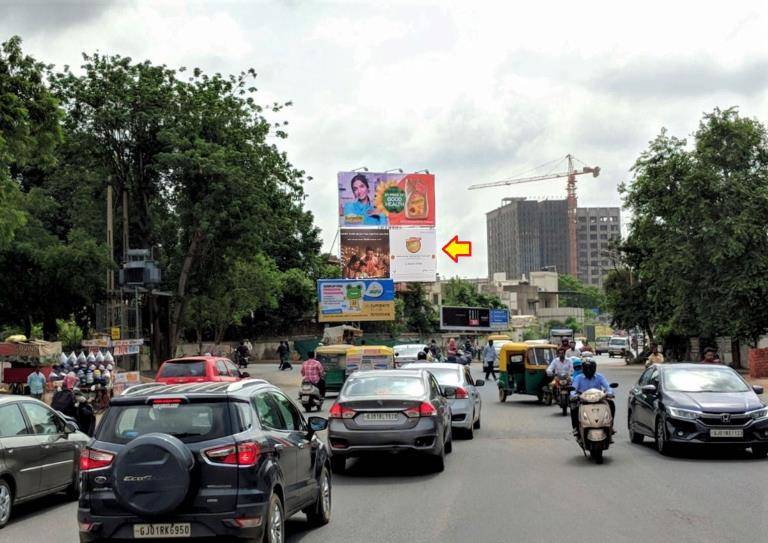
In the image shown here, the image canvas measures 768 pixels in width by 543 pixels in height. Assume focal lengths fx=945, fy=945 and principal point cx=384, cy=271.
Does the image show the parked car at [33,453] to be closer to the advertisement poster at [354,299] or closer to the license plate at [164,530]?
the license plate at [164,530]

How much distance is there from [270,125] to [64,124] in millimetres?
9002

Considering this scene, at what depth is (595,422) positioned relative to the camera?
14.5 meters

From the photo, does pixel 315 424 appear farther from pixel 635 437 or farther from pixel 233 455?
pixel 635 437

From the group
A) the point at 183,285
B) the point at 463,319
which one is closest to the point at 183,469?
the point at 183,285

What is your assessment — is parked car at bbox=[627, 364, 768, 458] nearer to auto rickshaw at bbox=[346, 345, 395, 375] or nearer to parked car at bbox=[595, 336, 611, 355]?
auto rickshaw at bbox=[346, 345, 395, 375]

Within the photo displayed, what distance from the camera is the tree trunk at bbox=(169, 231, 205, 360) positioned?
42125 mm

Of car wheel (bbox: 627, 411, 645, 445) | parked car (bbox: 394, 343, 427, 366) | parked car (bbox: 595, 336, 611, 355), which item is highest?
parked car (bbox: 394, 343, 427, 366)

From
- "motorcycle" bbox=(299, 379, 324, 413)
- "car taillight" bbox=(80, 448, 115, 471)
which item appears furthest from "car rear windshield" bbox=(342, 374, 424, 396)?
"motorcycle" bbox=(299, 379, 324, 413)

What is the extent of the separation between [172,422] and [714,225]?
43480 mm

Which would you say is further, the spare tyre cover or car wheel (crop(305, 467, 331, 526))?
car wheel (crop(305, 467, 331, 526))

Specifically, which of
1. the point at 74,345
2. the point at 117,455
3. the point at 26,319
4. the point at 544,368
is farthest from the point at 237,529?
the point at 74,345

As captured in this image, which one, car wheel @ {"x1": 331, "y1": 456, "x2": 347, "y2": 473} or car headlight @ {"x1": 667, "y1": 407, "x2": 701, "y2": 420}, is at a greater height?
car headlight @ {"x1": 667, "y1": 407, "x2": 701, "y2": 420}

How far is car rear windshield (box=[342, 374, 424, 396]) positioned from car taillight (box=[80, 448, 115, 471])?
6616 millimetres

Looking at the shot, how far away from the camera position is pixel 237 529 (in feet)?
24.0
